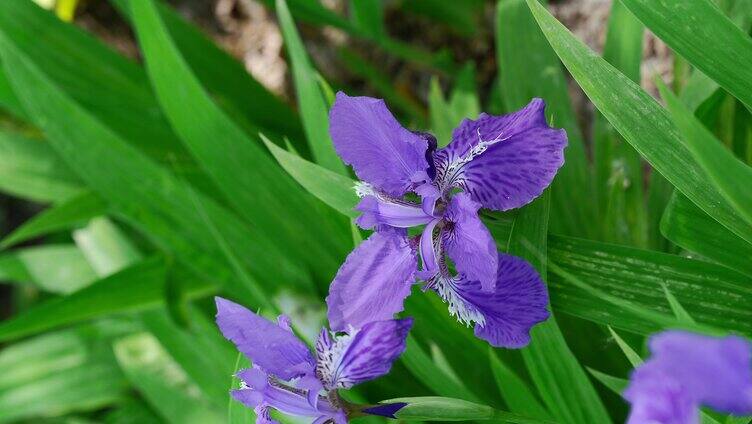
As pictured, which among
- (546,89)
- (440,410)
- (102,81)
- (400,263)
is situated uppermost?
(102,81)

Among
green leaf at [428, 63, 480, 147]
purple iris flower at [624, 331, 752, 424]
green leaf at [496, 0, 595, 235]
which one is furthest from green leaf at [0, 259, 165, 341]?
purple iris flower at [624, 331, 752, 424]

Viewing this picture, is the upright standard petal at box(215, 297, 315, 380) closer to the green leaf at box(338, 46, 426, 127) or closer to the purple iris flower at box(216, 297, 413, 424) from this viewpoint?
the purple iris flower at box(216, 297, 413, 424)

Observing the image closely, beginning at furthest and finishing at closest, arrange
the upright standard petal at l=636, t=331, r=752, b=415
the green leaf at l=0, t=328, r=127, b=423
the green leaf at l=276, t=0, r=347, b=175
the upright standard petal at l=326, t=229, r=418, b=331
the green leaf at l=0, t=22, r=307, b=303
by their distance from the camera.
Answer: the green leaf at l=0, t=328, r=127, b=423 < the green leaf at l=0, t=22, r=307, b=303 < the green leaf at l=276, t=0, r=347, b=175 < the upright standard petal at l=326, t=229, r=418, b=331 < the upright standard petal at l=636, t=331, r=752, b=415

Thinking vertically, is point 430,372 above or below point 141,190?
below

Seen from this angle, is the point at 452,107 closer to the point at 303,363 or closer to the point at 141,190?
the point at 141,190

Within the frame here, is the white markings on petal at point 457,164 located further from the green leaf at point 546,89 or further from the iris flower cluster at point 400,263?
the green leaf at point 546,89

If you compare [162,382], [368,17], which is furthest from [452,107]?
[162,382]

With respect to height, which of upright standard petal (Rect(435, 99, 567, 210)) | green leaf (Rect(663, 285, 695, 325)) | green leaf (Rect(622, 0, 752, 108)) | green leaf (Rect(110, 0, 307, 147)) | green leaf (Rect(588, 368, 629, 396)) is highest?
green leaf (Rect(110, 0, 307, 147))
